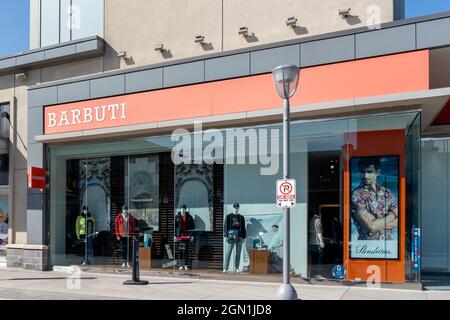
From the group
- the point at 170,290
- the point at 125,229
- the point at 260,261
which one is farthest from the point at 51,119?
the point at 260,261

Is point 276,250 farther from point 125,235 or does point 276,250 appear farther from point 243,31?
point 243,31

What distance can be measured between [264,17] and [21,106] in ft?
30.5

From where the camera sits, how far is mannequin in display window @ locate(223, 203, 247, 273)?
14023mm

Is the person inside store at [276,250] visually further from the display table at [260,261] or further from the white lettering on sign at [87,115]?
the white lettering on sign at [87,115]

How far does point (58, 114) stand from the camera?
15992mm

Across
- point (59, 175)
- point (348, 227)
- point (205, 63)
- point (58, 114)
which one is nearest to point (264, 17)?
point (205, 63)

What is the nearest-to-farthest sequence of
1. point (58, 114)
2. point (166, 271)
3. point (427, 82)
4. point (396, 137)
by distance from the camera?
point (427, 82)
point (396, 137)
point (166, 271)
point (58, 114)

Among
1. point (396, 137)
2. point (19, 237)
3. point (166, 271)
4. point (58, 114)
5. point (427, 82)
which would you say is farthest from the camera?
point (19, 237)

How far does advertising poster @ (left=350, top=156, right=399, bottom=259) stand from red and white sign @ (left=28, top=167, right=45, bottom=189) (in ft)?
31.2

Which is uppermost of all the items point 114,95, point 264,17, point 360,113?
point 264,17

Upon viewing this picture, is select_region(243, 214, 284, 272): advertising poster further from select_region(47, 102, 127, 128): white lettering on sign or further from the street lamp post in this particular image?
select_region(47, 102, 127, 128): white lettering on sign

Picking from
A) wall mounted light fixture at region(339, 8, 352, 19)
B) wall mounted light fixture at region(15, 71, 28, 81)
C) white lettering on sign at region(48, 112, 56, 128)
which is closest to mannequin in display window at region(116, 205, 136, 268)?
white lettering on sign at region(48, 112, 56, 128)

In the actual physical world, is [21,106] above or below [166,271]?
above
